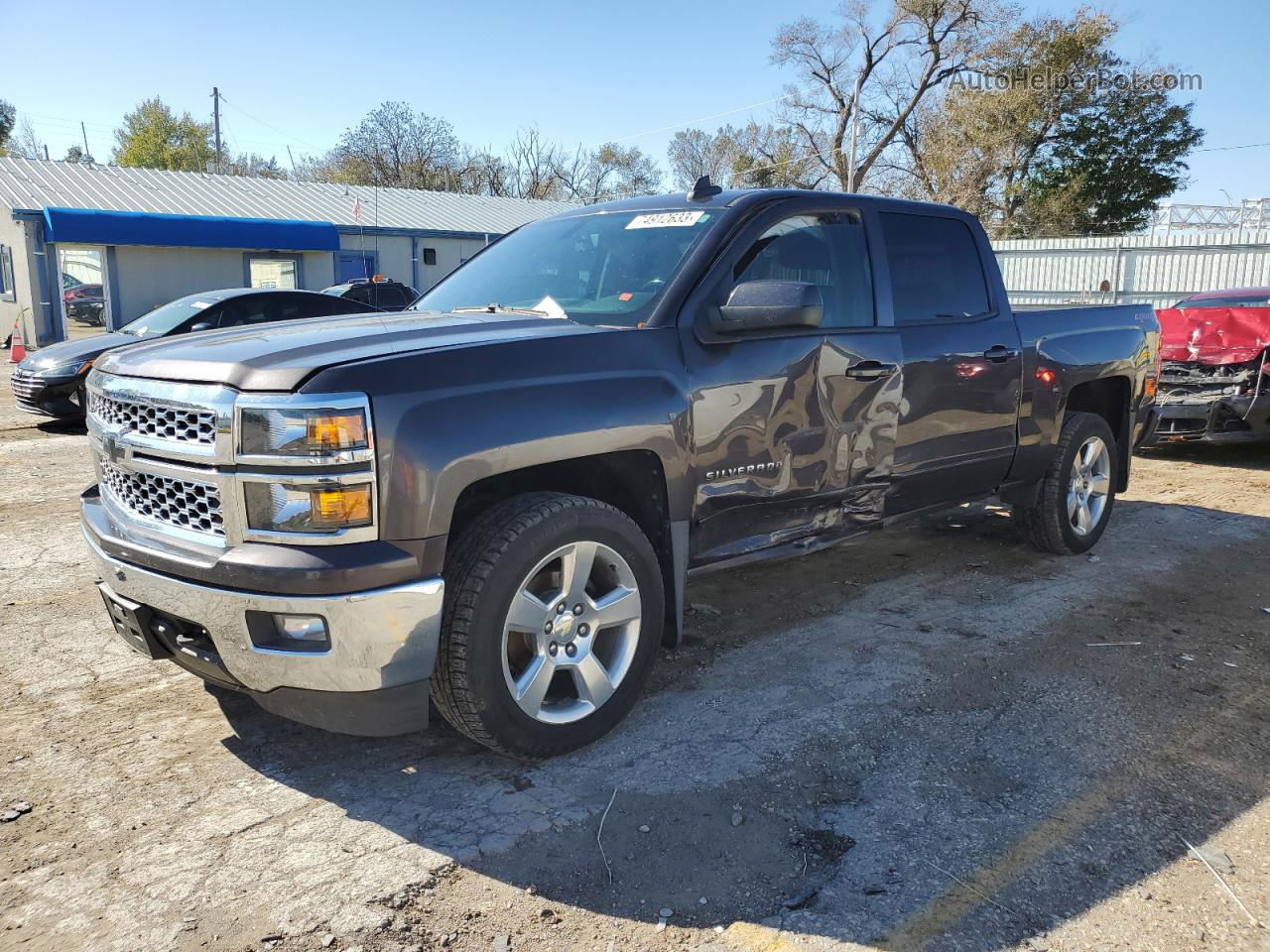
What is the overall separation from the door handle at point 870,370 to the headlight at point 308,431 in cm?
220

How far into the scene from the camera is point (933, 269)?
4840mm

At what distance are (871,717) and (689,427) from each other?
1.30 m

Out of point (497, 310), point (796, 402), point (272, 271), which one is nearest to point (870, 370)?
point (796, 402)

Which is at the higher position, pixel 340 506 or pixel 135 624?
pixel 340 506

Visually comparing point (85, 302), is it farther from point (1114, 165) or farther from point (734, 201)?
point (1114, 165)

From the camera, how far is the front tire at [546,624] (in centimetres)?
302

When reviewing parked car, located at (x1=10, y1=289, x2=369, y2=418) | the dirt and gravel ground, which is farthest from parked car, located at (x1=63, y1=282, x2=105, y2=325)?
the dirt and gravel ground

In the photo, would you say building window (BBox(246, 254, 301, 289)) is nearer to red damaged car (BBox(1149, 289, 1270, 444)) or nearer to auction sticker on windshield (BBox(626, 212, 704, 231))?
red damaged car (BBox(1149, 289, 1270, 444))

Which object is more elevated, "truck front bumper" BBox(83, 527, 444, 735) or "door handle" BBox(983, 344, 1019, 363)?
"door handle" BBox(983, 344, 1019, 363)

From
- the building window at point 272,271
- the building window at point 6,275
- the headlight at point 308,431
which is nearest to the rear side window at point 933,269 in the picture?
the headlight at point 308,431

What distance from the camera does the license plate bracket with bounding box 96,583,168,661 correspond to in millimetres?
3076

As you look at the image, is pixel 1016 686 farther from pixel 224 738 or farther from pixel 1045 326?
pixel 224 738

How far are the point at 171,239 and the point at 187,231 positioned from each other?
0.47 metres

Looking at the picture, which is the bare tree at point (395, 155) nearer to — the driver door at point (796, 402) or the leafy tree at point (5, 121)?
the leafy tree at point (5, 121)
